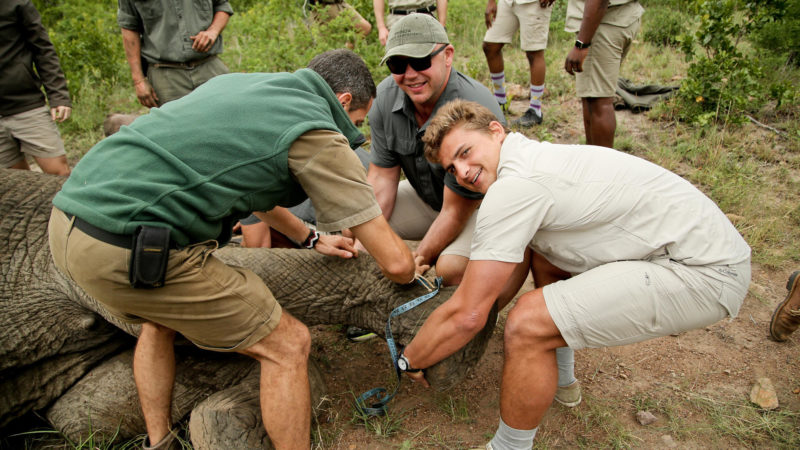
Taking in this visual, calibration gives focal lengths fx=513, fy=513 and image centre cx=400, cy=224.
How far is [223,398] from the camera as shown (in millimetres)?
2285

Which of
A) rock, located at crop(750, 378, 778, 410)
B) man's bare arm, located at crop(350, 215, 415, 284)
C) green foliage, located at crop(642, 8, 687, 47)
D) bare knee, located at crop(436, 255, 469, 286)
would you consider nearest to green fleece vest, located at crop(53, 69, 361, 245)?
man's bare arm, located at crop(350, 215, 415, 284)

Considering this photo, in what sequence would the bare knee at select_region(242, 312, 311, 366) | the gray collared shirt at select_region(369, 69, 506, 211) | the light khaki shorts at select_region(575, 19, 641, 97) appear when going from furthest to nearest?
the light khaki shorts at select_region(575, 19, 641, 97) < the gray collared shirt at select_region(369, 69, 506, 211) < the bare knee at select_region(242, 312, 311, 366)

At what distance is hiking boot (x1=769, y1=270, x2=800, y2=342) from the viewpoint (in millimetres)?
2701

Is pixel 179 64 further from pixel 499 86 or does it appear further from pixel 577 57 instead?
pixel 577 57

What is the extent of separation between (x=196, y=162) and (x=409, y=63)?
1469 millimetres

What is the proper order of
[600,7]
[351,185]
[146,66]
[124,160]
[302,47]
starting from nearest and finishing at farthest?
1. [124,160]
2. [351,185]
3. [600,7]
4. [146,66]
5. [302,47]

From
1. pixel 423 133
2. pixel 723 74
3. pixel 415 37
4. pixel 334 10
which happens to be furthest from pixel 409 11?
pixel 723 74

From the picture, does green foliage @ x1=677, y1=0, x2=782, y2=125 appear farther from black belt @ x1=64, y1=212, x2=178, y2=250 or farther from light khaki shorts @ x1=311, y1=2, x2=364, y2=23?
black belt @ x1=64, y1=212, x2=178, y2=250

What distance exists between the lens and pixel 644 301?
195 centimetres

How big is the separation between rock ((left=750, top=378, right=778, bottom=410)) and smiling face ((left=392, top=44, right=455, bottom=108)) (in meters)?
2.21

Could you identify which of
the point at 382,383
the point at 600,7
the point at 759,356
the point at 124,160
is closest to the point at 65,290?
the point at 124,160

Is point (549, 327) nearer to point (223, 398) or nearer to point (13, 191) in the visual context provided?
point (223, 398)

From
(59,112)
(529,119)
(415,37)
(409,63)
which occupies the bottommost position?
(529,119)

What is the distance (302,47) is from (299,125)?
4.11 metres
